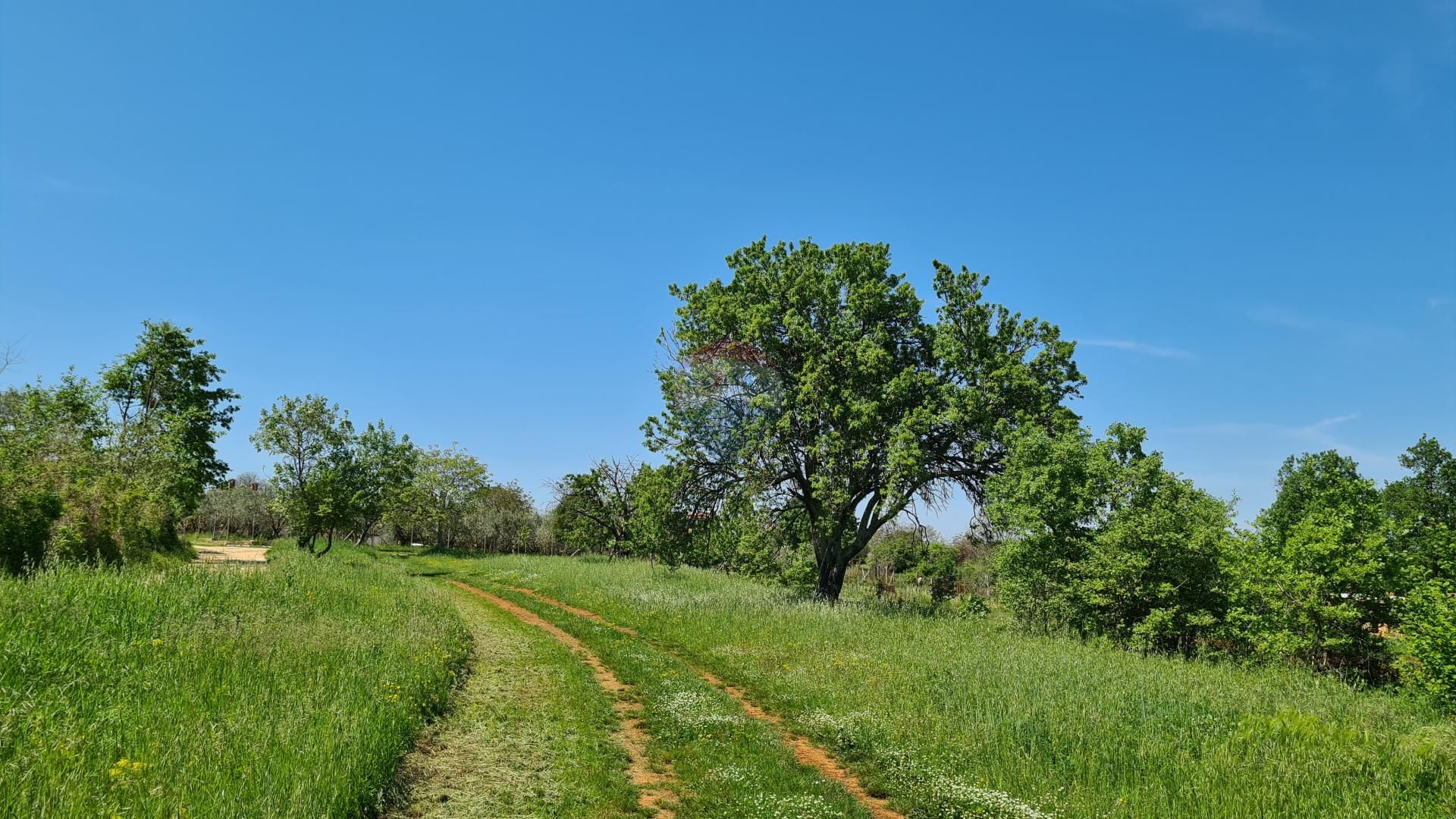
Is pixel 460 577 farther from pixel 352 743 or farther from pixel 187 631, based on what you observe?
pixel 352 743

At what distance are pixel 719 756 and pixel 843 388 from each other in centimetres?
Answer: 1672

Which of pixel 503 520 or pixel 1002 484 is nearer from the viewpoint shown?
pixel 1002 484

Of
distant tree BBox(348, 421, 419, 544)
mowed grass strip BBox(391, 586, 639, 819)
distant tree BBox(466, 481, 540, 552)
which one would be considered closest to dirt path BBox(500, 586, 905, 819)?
mowed grass strip BBox(391, 586, 639, 819)

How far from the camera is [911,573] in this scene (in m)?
59.6

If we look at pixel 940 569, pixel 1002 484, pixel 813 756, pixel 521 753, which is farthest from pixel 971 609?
pixel 940 569

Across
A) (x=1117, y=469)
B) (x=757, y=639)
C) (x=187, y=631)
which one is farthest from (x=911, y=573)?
(x=187, y=631)

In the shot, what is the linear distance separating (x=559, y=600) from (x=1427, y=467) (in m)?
61.4

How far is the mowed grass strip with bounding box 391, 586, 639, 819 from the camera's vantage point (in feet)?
22.9

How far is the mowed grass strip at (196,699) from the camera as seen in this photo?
17.8 ft

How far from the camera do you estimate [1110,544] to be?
19.0m

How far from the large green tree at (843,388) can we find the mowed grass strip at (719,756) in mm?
11578

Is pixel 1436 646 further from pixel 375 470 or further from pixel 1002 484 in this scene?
pixel 375 470

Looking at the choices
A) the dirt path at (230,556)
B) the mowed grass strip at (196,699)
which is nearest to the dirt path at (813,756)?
the mowed grass strip at (196,699)

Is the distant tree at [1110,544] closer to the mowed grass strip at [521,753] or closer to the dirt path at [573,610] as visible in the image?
the dirt path at [573,610]
